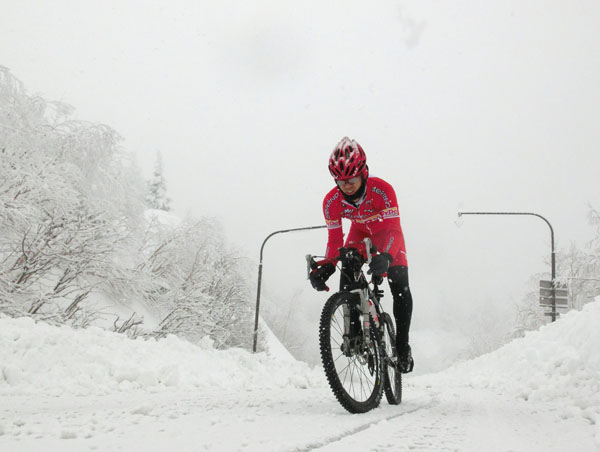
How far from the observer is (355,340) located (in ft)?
13.2

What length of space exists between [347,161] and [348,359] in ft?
5.67

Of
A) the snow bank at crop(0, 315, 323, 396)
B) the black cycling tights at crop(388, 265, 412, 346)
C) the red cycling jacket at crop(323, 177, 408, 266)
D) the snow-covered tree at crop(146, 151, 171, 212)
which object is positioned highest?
the snow-covered tree at crop(146, 151, 171, 212)

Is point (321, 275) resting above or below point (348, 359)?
above

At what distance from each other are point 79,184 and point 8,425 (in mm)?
12429

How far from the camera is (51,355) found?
18.8 feet

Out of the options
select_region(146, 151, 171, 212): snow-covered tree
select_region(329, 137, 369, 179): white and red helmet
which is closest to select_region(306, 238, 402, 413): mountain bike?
select_region(329, 137, 369, 179): white and red helmet

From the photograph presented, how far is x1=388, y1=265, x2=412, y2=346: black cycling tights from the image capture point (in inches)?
179

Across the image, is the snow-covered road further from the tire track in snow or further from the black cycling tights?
the black cycling tights

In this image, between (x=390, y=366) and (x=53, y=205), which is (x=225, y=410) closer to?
(x=390, y=366)

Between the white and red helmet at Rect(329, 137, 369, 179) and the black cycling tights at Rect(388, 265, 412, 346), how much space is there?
1.08 meters

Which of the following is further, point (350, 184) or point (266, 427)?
point (350, 184)

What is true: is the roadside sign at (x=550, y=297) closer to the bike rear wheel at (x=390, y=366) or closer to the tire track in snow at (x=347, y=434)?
the bike rear wheel at (x=390, y=366)

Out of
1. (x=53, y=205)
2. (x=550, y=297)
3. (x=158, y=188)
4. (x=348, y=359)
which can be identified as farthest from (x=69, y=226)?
(x=158, y=188)

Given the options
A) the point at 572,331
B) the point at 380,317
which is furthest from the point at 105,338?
the point at 572,331
